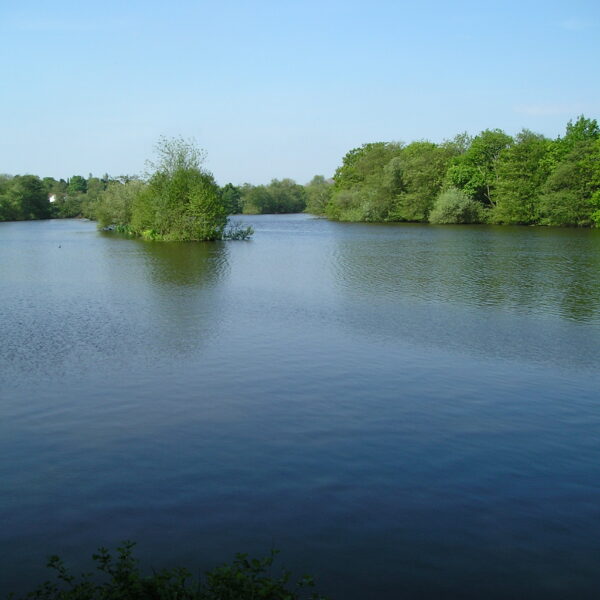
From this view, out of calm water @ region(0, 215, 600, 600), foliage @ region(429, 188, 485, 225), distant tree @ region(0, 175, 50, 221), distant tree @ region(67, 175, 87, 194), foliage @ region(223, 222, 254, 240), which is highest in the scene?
distant tree @ region(67, 175, 87, 194)

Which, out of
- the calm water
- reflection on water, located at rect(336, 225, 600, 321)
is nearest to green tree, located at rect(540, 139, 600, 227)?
reflection on water, located at rect(336, 225, 600, 321)

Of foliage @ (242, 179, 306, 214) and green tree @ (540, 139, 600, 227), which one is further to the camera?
foliage @ (242, 179, 306, 214)

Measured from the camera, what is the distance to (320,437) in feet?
35.6

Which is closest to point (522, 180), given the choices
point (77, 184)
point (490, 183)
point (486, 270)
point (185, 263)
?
point (490, 183)

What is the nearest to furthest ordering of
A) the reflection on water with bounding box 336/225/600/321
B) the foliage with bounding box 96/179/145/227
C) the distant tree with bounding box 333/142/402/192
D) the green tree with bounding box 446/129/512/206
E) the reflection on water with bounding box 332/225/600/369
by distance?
1. the reflection on water with bounding box 332/225/600/369
2. the reflection on water with bounding box 336/225/600/321
3. the foliage with bounding box 96/179/145/227
4. the green tree with bounding box 446/129/512/206
5. the distant tree with bounding box 333/142/402/192

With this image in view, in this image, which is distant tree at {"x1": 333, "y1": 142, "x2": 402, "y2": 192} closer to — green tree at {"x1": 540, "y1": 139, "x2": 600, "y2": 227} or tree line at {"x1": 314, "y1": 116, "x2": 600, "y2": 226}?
tree line at {"x1": 314, "y1": 116, "x2": 600, "y2": 226}

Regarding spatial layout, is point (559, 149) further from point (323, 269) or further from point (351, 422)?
point (351, 422)

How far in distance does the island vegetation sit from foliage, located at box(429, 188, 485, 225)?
A: 13 cm

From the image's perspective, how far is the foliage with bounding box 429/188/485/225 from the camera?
76375 millimetres

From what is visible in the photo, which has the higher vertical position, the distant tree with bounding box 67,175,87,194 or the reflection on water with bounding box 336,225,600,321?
the distant tree with bounding box 67,175,87,194

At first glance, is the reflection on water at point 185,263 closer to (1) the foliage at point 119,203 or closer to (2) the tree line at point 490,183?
(1) the foliage at point 119,203

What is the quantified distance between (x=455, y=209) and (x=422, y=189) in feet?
27.8

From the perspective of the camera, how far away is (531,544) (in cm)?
739

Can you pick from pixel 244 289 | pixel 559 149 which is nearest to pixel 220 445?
pixel 244 289
